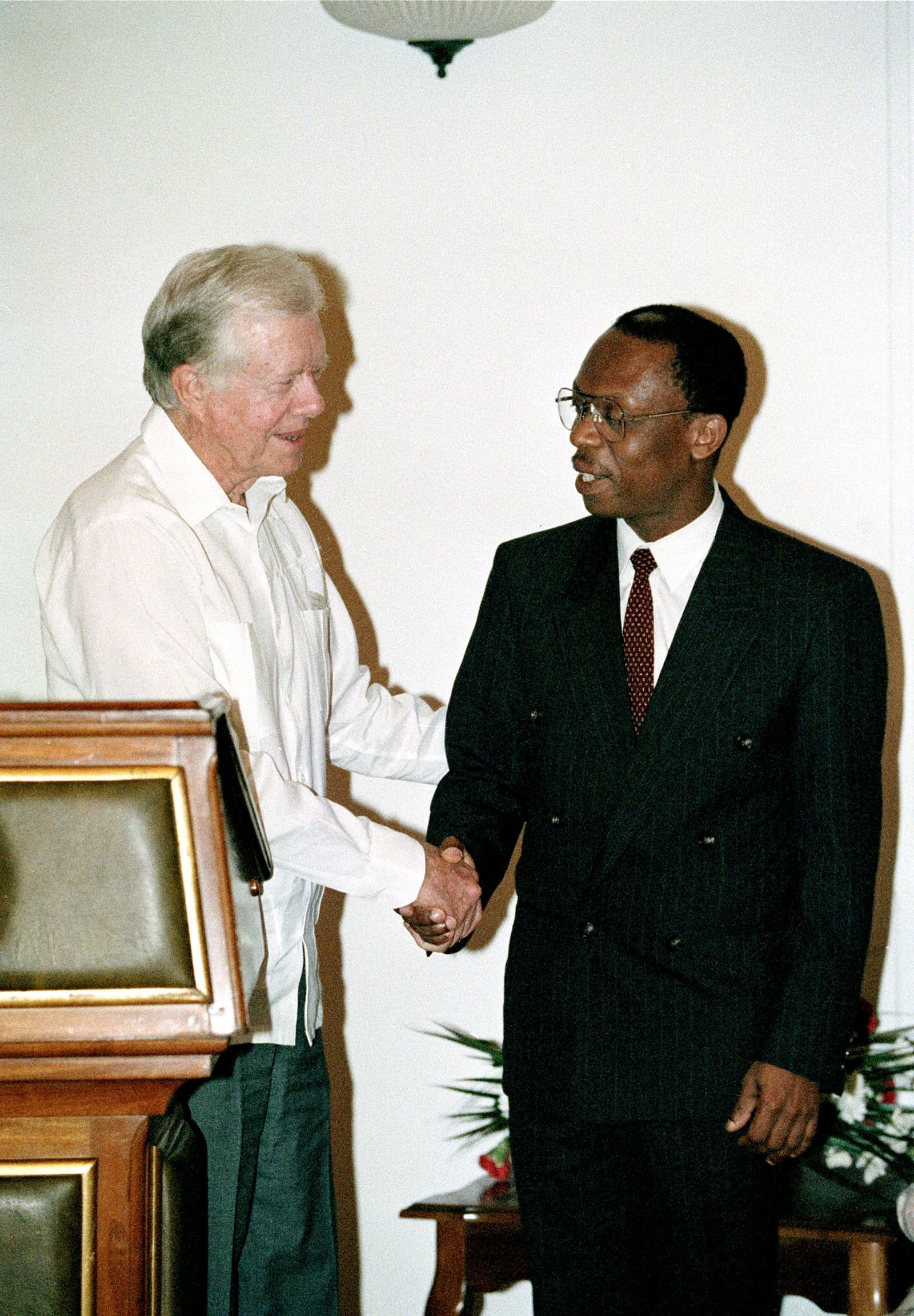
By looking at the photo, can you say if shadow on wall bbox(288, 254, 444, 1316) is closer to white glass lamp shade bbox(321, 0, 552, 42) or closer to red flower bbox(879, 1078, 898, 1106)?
white glass lamp shade bbox(321, 0, 552, 42)

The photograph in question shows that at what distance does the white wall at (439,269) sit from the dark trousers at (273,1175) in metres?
1.01

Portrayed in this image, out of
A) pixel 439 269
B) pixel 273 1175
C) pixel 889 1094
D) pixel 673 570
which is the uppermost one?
pixel 439 269

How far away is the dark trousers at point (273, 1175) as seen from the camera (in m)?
2.06

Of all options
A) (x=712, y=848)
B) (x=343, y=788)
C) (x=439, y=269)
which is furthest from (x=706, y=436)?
(x=343, y=788)

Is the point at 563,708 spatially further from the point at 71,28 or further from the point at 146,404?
the point at 71,28

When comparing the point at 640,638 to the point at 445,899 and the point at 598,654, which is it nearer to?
the point at 598,654

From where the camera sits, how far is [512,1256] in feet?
8.81

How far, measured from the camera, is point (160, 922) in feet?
3.73

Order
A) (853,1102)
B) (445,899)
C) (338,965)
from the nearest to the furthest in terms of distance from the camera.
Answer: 1. (445,899)
2. (853,1102)
3. (338,965)

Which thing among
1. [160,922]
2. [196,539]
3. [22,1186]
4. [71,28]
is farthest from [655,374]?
[71,28]

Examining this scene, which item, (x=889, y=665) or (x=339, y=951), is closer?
(x=889, y=665)

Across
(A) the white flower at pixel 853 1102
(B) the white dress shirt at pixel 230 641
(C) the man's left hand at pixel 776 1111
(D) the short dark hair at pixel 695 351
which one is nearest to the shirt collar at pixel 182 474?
(B) the white dress shirt at pixel 230 641

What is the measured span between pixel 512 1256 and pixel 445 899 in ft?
2.97

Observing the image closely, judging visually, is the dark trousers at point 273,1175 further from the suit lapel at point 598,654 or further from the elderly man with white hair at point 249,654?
the suit lapel at point 598,654
